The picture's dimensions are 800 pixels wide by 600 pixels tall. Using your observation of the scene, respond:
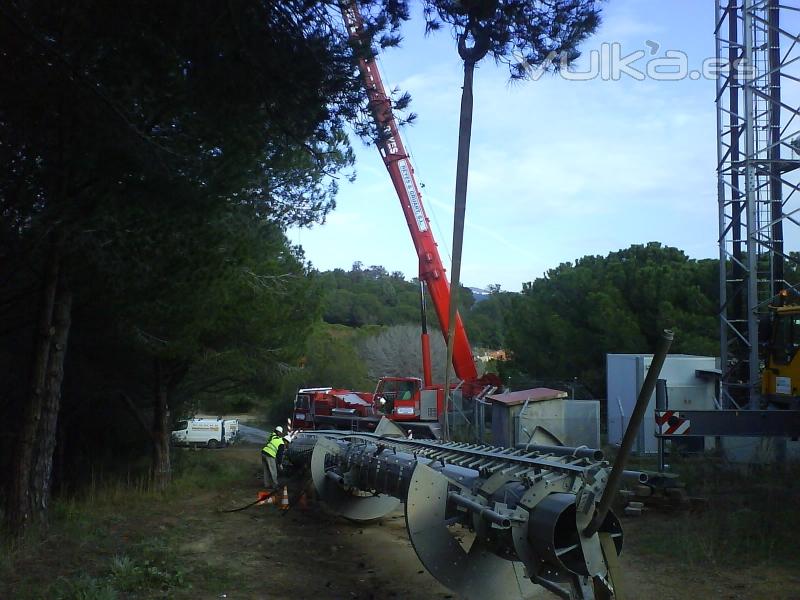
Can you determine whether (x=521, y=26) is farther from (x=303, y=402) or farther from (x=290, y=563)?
(x=303, y=402)

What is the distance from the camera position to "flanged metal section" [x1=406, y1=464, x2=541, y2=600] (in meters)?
6.50

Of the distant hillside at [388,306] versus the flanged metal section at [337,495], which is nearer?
the flanged metal section at [337,495]

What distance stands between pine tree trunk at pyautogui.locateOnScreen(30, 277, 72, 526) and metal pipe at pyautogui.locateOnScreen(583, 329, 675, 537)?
24.1 ft

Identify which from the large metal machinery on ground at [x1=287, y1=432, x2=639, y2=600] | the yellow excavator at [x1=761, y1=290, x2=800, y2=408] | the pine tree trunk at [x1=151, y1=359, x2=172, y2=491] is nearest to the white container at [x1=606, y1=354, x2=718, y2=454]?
the yellow excavator at [x1=761, y1=290, x2=800, y2=408]

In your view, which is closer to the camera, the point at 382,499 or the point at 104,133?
the point at 104,133

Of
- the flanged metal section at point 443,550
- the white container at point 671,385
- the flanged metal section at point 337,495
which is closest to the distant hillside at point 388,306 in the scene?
the white container at point 671,385

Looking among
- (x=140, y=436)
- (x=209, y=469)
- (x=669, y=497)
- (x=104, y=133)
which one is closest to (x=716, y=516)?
(x=669, y=497)

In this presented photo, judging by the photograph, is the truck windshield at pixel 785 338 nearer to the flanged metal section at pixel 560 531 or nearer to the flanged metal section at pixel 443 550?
the flanged metal section at pixel 443 550

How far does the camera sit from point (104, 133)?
8.26 metres

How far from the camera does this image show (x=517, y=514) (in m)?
5.93

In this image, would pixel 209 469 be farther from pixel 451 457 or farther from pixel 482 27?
pixel 482 27

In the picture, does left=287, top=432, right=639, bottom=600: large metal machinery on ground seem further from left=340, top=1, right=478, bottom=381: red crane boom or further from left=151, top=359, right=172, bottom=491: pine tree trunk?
left=340, top=1, right=478, bottom=381: red crane boom

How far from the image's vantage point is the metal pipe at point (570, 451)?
6531mm

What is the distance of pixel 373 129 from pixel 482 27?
1787mm
